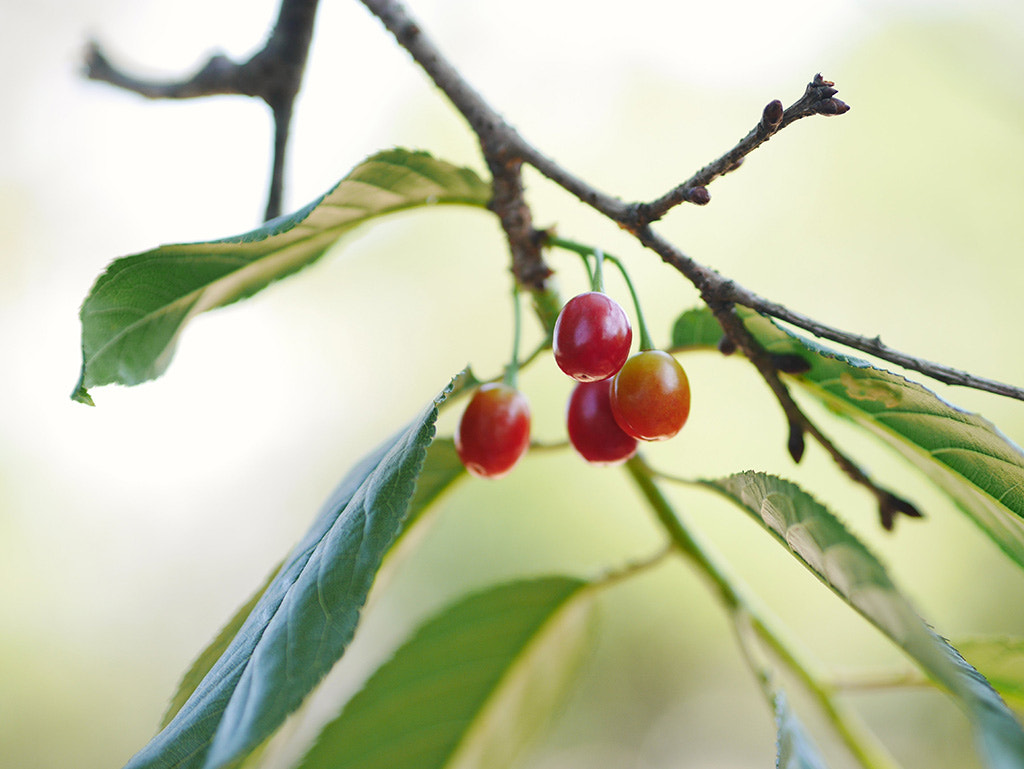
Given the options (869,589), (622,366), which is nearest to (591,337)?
(622,366)

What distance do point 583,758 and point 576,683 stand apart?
13.9ft

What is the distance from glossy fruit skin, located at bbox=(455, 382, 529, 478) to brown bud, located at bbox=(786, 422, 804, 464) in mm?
340

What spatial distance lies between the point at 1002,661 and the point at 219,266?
126 cm

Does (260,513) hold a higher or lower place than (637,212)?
higher

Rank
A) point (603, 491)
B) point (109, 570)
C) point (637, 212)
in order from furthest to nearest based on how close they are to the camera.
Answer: point (109, 570), point (603, 491), point (637, 212)

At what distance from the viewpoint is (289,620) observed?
2.38ft

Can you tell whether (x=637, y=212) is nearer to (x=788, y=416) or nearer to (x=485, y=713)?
(x=788, y=416)

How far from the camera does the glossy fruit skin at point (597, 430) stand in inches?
42.1

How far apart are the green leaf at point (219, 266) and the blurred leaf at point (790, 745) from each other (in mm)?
787

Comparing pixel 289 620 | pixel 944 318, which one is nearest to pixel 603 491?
pixel 944 318

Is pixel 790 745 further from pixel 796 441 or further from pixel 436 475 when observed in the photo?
pixel 436 475

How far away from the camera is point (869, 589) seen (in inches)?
28.6

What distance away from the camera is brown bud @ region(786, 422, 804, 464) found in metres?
0.95

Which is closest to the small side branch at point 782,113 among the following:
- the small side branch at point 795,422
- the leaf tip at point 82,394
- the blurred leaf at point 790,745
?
the small side branch at point 795,422
